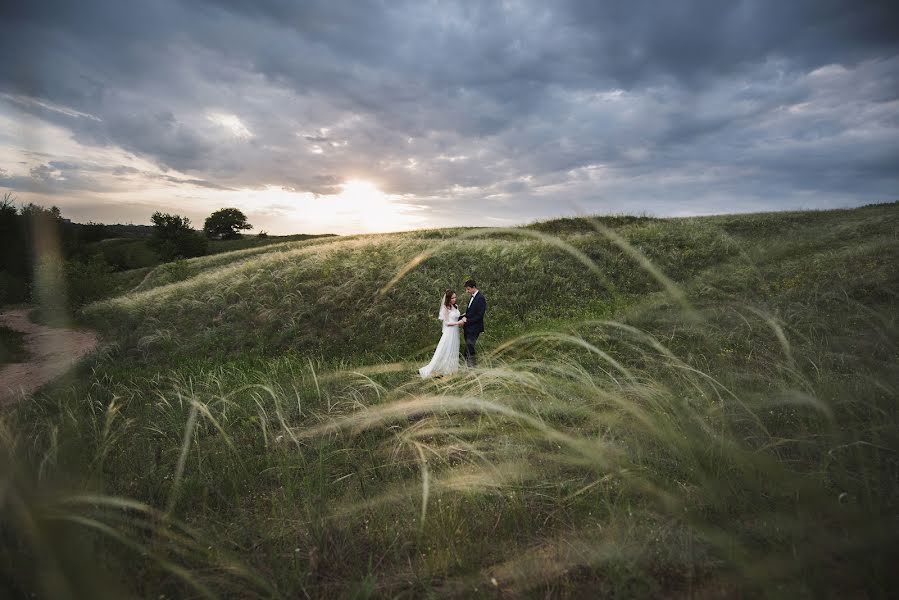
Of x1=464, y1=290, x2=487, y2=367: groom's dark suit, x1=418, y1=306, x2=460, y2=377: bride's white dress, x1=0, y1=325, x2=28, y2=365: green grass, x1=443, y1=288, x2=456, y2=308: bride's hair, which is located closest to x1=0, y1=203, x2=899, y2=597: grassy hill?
x1=418, y1=306, x2=460, y2=377: bride's white dress

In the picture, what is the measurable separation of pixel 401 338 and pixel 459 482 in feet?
35.0

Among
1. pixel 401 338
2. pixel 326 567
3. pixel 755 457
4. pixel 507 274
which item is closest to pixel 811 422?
pixel 755 457

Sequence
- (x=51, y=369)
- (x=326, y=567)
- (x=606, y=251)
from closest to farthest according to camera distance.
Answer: (x=326, y=567), (x=51, y=369), (x=606, y=251)

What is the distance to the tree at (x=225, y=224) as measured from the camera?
9112cm

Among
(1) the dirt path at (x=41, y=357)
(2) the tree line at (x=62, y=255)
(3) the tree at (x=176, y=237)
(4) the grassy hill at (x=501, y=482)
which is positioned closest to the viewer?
(4) the grassy hill at (x=501, y=482)

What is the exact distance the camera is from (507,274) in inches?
770

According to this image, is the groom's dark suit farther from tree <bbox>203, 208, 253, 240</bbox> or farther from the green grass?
tree <bbox>203, 208, 253, 240</bbox>

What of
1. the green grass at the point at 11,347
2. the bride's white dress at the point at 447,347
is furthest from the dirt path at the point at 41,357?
the bride's white dress at the point at 447,347

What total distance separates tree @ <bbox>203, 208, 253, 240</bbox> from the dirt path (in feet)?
243

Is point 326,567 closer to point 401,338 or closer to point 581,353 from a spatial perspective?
point 581,353

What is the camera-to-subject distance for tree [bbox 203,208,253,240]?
91125 millimetres

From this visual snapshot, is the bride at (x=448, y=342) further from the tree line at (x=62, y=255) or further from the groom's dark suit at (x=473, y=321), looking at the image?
the tree line at (x=62, y=255)

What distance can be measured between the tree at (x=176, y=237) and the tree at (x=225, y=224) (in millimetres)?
22954

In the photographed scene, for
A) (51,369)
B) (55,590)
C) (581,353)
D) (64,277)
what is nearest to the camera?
(55,590)
